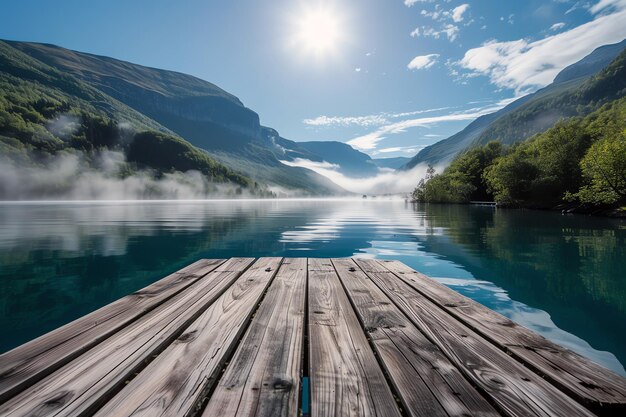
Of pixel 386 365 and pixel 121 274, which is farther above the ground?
pixel 386 365

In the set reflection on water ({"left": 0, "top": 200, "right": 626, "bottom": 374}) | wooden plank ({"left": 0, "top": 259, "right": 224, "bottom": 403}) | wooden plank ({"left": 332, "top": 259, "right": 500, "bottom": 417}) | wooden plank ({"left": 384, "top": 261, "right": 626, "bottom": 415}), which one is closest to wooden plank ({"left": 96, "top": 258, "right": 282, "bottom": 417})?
wooden plank ({"left": 0, "top": 259, "right": 224, "bottom": 403})

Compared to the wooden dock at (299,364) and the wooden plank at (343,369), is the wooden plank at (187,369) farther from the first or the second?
the wooden plank at (343,369)

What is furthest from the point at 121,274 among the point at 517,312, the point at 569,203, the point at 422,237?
the point at 569,203

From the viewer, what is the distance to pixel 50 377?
85.9 inches

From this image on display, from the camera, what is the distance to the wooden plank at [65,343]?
218cm

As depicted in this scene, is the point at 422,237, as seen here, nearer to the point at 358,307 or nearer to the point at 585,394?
the point at 358,307

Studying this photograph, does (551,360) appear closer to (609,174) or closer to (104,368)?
(104,368)

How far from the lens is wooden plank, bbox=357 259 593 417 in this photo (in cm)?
191

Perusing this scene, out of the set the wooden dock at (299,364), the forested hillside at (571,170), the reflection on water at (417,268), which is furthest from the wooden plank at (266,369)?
the forested hillside at (571,170)

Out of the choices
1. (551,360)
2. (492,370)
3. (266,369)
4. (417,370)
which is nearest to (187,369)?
(266,369)

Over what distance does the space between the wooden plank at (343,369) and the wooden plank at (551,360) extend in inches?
44.2

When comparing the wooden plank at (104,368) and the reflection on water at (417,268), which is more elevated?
the wooden plank at (104,368)

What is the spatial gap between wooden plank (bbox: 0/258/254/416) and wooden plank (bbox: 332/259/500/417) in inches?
68.9

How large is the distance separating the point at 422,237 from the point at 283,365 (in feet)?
56.4
